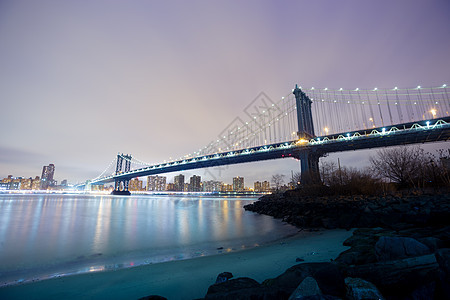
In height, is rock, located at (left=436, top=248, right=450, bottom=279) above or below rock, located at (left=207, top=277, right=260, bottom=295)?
above

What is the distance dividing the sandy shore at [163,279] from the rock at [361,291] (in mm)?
2011

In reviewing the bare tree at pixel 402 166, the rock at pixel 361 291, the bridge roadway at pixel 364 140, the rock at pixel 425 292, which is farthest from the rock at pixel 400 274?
the bridge roadway at pixel 364 140

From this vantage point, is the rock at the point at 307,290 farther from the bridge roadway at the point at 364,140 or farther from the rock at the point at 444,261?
the bridge roadway at the point at 364,140

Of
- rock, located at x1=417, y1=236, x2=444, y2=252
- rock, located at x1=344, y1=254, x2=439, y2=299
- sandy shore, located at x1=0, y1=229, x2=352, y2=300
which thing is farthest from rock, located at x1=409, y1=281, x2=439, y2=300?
sandy shore, located at x1=0, y1=229, x2=352, y2=300

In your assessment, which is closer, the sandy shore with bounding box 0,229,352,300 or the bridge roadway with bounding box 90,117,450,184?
the sandy shore with bounding box 0,229,352,300

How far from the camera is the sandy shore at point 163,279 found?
3685 millimetres

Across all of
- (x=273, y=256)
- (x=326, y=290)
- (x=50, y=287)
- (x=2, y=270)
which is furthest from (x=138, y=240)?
(x=326, y=290)

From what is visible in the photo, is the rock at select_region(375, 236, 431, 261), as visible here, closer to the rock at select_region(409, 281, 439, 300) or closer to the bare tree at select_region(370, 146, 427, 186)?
the rock at select_region(409, 281, 439, 300)

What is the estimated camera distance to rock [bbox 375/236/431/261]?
10.2ft

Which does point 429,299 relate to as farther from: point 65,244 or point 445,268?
point 65,244

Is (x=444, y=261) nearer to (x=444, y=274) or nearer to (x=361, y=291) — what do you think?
(x=444, y=274)

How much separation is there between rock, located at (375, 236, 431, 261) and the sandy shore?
1.85 m

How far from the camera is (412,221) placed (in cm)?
757

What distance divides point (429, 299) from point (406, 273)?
28cm
